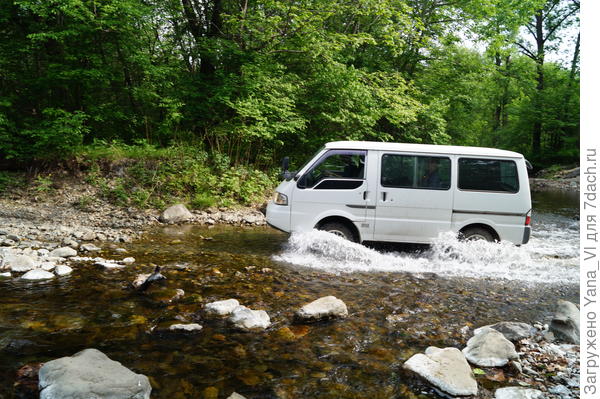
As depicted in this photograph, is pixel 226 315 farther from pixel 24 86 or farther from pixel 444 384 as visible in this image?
pixel 24 86

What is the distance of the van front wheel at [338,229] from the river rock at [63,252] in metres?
4.60

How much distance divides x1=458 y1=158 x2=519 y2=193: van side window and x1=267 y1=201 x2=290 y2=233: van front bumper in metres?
3.55

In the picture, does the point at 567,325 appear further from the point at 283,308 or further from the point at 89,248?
the point at 89,248

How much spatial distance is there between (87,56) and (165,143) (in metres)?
3.48

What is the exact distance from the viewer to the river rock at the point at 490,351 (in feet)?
11.9

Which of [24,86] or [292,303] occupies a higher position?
[24,86]

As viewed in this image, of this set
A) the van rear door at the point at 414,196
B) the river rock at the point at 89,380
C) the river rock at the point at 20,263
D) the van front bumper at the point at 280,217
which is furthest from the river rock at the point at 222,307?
the van rear door at the point at 414,196

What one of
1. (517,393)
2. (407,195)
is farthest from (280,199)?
(517,393)

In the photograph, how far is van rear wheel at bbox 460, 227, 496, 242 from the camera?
7453 millimetres

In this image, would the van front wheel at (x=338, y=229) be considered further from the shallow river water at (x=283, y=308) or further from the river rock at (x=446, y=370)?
the river rock at (x=446, y=370)

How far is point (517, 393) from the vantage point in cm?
311

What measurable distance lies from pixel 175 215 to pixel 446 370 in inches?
325
